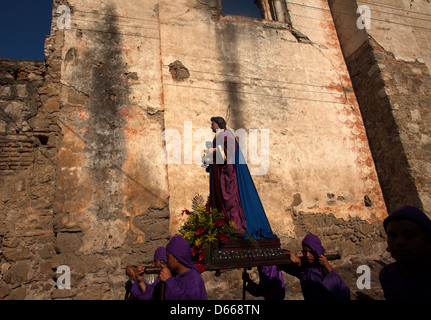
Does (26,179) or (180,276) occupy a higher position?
(26,179)

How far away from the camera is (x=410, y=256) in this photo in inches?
62.4

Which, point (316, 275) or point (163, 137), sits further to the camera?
point (163, 137)

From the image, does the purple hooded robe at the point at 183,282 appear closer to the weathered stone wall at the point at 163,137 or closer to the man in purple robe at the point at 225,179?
the man in purple robe at the point at 225,179

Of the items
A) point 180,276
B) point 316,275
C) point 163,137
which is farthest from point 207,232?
point 163,137

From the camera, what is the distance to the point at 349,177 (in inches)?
251

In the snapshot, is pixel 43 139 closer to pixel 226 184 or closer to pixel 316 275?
pixel 226 184

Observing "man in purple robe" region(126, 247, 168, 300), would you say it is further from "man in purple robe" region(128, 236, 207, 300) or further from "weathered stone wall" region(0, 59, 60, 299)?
"weathered stone wall" region(0, 59, 60, 299)

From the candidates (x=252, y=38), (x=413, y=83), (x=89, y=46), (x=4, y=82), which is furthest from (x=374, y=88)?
(x=4, y=82)

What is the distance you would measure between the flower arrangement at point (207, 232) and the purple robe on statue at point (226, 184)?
17 cm

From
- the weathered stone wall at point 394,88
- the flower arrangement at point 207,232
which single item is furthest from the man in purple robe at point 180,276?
the weathered stone wall at point 394,88

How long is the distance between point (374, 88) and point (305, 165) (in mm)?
2678

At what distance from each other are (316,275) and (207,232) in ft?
3.83

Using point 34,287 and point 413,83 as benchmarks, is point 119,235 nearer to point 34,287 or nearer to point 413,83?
point 34,287

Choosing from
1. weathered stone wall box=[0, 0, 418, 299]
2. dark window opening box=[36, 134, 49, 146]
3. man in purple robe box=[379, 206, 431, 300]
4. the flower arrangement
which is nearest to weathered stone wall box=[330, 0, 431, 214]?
weathered stone wall box=[0, 0, 418, 299]
